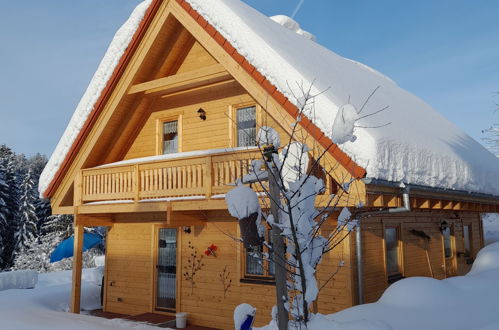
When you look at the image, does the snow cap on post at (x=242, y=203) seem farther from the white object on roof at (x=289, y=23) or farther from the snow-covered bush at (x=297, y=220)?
the white object on roof at (x=289, y=23)

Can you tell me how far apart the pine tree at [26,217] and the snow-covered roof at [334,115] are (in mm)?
30479

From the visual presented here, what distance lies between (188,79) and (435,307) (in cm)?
680

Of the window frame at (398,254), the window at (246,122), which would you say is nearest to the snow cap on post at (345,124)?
the window frame at (398,254)

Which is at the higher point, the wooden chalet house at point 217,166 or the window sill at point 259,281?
the wooden chalet house at point 217,166

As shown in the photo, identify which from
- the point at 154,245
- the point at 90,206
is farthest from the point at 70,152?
the point at 154,245

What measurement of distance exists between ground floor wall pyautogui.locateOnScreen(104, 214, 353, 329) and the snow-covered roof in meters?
2.07

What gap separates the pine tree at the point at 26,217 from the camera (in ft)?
122

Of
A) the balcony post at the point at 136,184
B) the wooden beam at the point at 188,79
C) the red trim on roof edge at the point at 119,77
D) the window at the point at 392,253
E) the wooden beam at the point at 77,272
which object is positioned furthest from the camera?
the wooden beam at the point at 77,272

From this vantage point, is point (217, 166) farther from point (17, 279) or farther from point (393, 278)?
point (17, 279)

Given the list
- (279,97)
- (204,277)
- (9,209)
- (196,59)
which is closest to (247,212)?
(279,97)

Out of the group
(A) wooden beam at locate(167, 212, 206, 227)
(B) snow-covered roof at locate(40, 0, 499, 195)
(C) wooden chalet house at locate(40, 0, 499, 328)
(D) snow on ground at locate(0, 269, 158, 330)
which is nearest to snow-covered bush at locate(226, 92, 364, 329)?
(B) snow-covered roof at locate(40, 0, 499, 195)

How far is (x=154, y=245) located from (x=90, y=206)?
200cm

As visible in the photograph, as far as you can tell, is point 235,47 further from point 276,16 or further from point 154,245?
point 276,16

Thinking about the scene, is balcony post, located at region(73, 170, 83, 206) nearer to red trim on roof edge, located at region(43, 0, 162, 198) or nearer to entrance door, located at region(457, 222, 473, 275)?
red trim on roof edge, located at region(43, 0, 162, 198)
